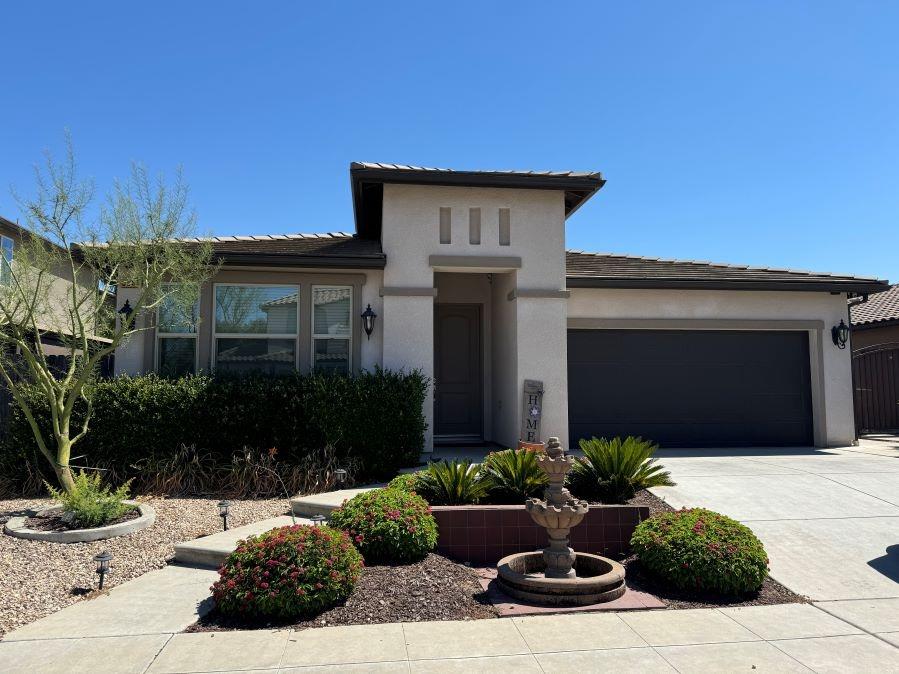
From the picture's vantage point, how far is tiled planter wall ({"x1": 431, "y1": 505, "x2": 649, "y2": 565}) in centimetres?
621

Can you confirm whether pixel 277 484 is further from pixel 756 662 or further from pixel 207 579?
pixel 756 662

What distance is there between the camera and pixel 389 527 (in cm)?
570

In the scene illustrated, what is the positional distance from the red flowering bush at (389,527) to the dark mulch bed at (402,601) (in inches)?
5.3

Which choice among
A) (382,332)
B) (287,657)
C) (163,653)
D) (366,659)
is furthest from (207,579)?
(382,332)

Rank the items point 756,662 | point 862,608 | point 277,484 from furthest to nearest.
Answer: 1. point 277,484
2. point 862,608
3. point 756,662

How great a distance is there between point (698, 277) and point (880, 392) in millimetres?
7505

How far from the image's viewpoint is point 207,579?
560 cm

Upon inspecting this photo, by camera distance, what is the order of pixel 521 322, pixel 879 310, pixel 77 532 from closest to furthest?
pixel 77 532, pixel 521 322, pixel 879 310

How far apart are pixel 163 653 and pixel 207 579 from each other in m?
1.52

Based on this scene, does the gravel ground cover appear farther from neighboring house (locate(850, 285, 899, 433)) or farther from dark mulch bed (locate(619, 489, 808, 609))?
neighboring house (locate(850, 285, 899, 433))

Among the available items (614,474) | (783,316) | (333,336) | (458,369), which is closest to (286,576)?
(614,474)

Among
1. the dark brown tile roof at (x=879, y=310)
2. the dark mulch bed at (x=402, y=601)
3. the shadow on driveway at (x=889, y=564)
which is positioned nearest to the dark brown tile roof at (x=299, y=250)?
the dark mulch bed at (x=402, y=601)

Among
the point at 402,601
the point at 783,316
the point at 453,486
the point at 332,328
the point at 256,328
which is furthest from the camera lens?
the point at 783,316

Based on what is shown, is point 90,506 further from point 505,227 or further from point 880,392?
point 880,392
